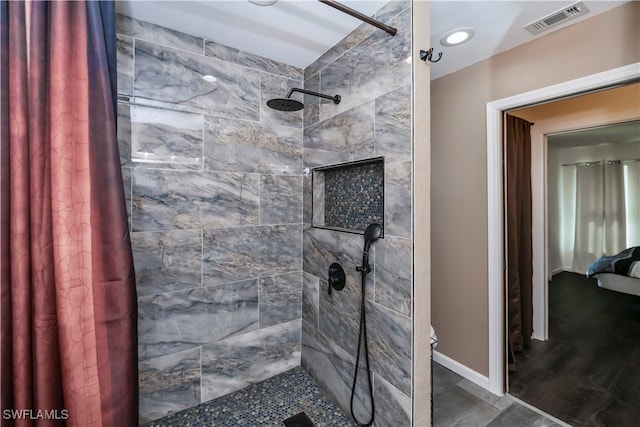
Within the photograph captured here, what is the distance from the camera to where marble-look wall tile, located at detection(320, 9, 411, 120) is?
1259mm

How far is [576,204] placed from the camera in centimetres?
407

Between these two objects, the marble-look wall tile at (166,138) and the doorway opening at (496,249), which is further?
the doorway opening at (496,249)

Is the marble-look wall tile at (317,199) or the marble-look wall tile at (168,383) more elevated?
the marble-look wall tile at (317,199)

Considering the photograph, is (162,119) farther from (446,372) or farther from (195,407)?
(446,372)

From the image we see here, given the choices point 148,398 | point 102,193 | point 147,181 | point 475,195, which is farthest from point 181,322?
point 475,195

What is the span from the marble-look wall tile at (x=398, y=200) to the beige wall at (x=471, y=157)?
100 centimetres

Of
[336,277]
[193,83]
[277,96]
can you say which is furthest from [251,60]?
[336,277]

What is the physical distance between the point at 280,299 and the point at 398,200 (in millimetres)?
1183

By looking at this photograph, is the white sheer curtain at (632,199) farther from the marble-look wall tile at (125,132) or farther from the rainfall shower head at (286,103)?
the marble-look wall tile at (125,132)

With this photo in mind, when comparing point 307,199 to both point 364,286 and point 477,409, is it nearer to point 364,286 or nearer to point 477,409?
point 364,286

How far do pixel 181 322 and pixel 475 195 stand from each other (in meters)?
2.20

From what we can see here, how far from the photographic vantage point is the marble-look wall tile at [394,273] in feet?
4.05

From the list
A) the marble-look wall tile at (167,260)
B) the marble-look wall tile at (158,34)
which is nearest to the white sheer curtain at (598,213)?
the marble-look wall tile at (167,260)

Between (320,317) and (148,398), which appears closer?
(148,398)
